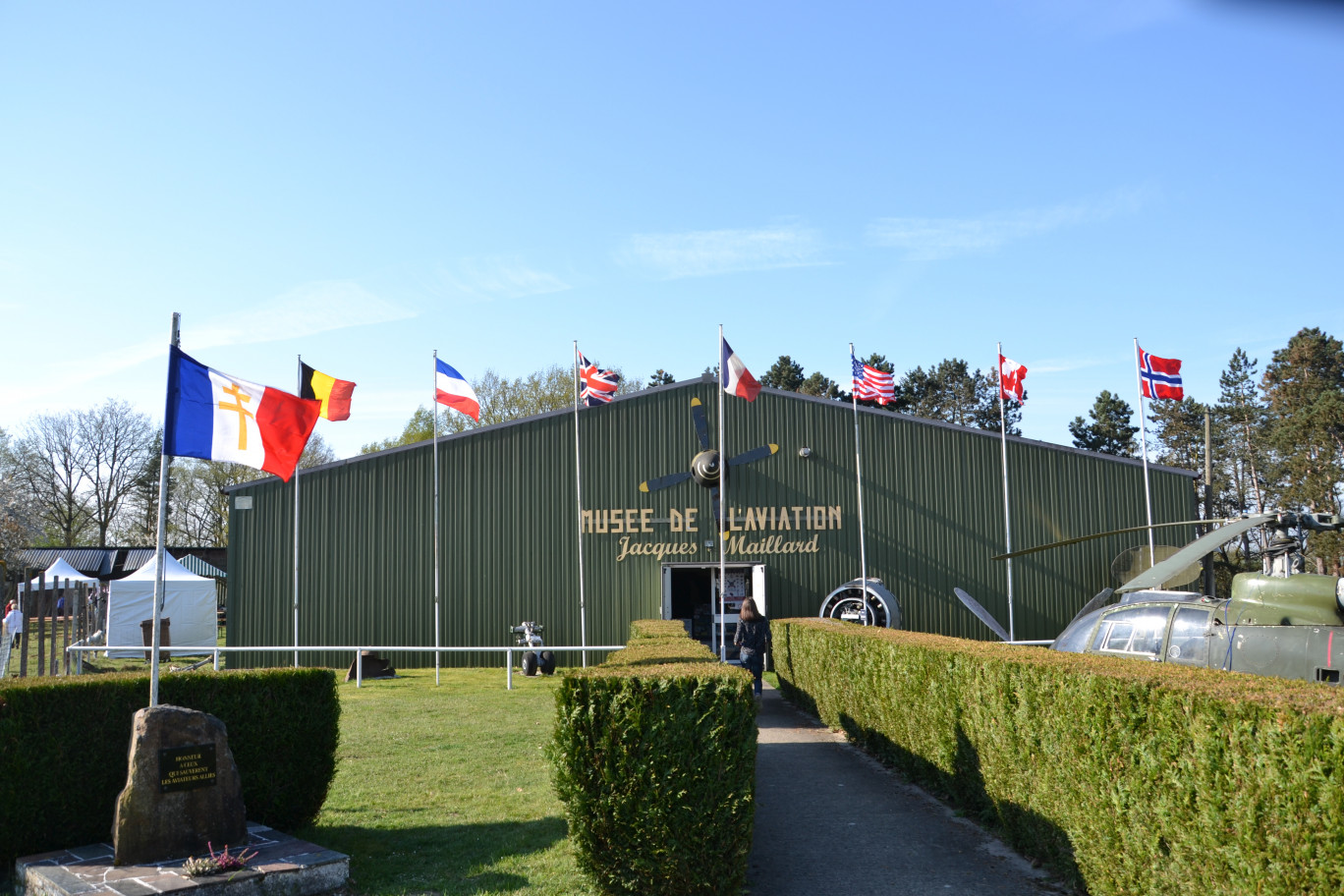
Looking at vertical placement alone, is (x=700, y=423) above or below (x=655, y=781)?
above

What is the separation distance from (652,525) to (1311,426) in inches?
1570

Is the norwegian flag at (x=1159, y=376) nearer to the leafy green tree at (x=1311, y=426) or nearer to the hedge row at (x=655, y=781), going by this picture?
the hedge row at (x=655, y=781)

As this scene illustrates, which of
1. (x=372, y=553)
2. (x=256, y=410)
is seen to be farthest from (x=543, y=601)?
(x=256, y=410)

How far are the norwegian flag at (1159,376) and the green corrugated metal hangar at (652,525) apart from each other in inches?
78.3

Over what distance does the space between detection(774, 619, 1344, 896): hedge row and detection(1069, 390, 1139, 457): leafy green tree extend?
5266 cm

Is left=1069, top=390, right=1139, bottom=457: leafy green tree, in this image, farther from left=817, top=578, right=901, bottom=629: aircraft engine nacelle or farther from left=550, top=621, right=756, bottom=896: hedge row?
left=550, top=621, right=756, bottom=896: hedge row

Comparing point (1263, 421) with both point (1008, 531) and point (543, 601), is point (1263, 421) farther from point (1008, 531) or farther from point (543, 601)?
point (543, 601)

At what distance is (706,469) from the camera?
20672 millimetres

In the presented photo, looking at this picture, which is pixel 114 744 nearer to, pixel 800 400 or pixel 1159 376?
pixel 800 400

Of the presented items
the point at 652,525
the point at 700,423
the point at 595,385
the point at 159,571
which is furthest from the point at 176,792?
the point at 700,423

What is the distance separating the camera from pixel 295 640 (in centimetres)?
1970

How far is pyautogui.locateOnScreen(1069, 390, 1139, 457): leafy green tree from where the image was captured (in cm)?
5538

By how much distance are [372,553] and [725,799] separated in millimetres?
16747

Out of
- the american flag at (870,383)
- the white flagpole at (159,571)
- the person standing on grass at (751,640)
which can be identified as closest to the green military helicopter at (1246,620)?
the person standing on grass at (751,640)
